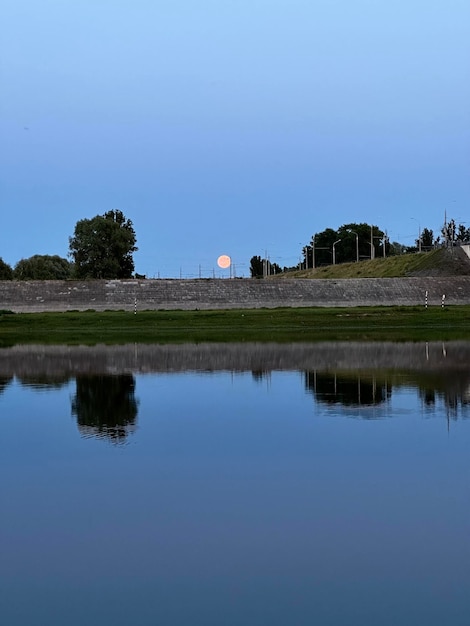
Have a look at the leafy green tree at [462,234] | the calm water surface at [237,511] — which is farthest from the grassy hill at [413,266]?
the calm water surface at [237,511]

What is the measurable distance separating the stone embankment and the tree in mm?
27185

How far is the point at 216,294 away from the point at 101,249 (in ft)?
106

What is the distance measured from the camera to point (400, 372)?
907 inches

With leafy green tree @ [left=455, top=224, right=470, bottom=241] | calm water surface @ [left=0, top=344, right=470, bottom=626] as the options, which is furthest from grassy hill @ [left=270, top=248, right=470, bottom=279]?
A: calm water surface @ [left=0, top=344, right=470, bottom=626]

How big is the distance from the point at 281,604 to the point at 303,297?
54735 millimetres

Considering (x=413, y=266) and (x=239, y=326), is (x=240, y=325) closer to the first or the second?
(x=239, y=326)

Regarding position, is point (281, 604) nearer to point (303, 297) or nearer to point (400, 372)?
point (400, 372)

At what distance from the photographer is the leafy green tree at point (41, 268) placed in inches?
4739

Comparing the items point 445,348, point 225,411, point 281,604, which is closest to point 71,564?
point 281,604

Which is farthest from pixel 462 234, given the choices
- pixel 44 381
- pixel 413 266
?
pixel 44 381

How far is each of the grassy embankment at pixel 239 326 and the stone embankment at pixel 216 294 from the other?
4482mm

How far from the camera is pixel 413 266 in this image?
8738 centimetres

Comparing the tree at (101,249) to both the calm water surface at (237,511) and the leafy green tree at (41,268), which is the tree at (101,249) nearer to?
the leafy green tree at (41,268)

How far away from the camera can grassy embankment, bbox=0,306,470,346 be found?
131ft
